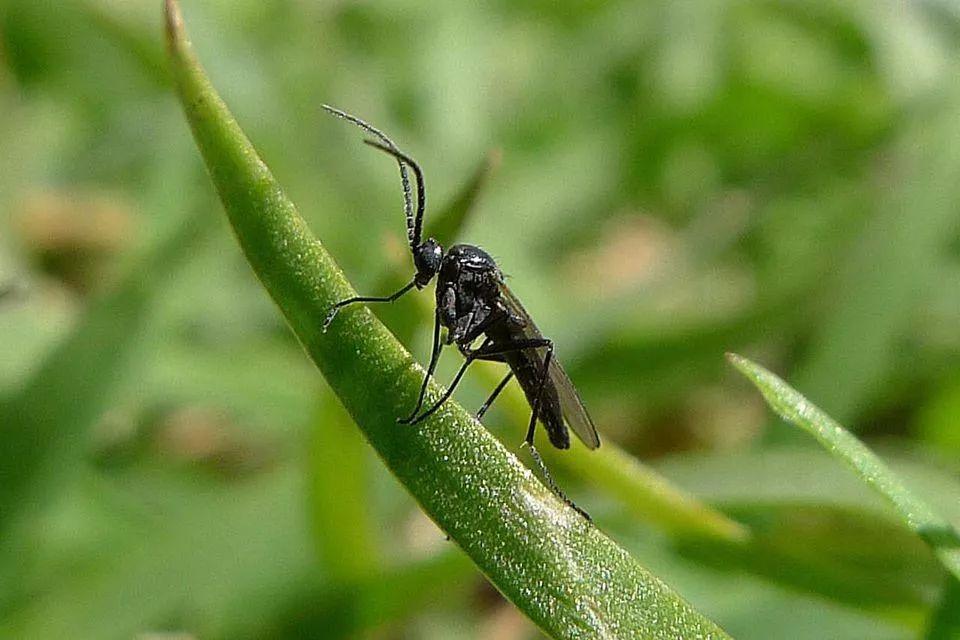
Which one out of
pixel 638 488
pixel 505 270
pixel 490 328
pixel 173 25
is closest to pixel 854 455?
pixel 638 488

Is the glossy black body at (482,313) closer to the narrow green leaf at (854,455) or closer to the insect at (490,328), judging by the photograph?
the insect at (490,328)

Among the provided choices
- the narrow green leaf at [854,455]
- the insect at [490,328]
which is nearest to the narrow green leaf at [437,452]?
the narrow green leaf at [854,455]

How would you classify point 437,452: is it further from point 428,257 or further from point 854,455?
point 428,257

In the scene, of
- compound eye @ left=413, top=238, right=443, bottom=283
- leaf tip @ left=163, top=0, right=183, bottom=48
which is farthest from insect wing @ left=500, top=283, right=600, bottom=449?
leaf tip @ left=163, top=0, right=183, bottom=48

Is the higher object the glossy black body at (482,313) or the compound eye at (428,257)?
the compound eye at (428,257)

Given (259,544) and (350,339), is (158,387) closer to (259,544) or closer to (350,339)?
(259,544)

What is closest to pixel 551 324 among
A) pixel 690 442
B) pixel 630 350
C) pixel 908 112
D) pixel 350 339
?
pixel 630 350

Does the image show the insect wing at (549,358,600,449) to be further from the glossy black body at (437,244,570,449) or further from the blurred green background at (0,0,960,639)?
the blurred green background at (0,0,960,639)
